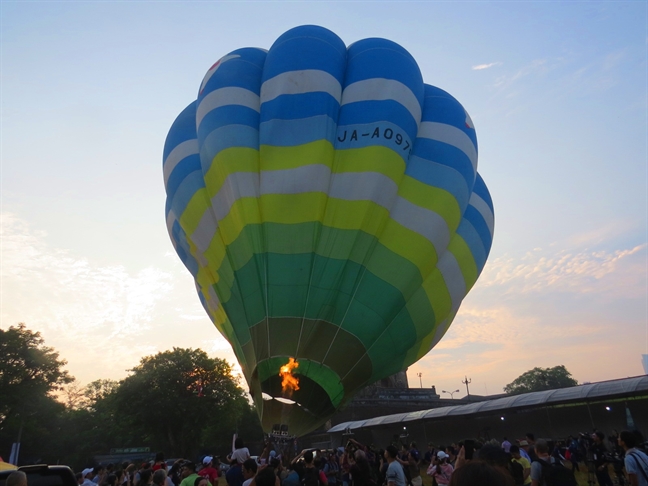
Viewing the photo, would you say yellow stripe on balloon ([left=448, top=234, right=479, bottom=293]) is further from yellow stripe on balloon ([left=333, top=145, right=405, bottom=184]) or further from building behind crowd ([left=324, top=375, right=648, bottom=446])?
building behind crowd ([left=324, top=375, right=648, bottom=446])

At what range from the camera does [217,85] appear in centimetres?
976

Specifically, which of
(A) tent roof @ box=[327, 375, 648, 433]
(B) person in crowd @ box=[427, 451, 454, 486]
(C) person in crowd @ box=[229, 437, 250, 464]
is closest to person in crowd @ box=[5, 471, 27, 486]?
(C) person in crowd @ box=[229, 437, 250, 464]

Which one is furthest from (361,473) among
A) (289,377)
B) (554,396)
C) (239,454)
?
(554,396)

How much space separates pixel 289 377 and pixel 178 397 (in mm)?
30554

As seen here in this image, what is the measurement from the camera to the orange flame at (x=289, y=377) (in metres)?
8.18

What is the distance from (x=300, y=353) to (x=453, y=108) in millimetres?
6499

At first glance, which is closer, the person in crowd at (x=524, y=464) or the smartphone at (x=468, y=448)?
the smartphone at (x=468, y=448)

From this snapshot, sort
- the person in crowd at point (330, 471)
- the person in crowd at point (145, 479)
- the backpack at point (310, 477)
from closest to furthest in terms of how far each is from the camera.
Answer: the person in crowd at point (145, 479), the backpack at point (310, 477), the person in crowd at point (330, 471)

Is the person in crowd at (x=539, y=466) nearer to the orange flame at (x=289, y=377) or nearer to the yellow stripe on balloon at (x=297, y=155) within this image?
the orange flame at (x=289, y=377)

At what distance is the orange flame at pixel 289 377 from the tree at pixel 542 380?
271ft

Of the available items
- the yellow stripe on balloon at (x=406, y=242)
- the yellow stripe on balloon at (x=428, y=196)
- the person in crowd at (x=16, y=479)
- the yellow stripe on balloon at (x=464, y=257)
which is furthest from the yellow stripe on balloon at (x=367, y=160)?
the person in crowd at (x=16, y=479)

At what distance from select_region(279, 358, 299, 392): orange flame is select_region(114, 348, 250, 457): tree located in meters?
28.8

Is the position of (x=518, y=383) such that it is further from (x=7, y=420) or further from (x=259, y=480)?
(x=259, y=480)

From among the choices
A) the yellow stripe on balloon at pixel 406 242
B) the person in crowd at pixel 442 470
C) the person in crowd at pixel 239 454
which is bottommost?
the person in crowd at pixel 442 470
